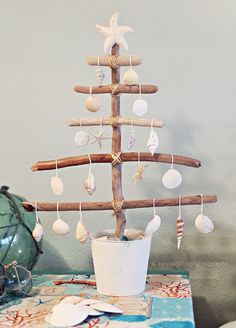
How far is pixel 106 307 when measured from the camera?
0.97 metres

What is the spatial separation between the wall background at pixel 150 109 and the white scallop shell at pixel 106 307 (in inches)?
12.9

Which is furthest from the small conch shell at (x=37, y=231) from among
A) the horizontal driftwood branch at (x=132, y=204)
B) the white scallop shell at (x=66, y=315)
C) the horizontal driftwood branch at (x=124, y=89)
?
the horizontal driftwood branch at (x=124, y=89)

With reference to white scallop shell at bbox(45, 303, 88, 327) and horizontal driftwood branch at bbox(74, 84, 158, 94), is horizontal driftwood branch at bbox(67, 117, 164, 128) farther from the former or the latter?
white scallop shell at bbox(45, 303, 88, 327)

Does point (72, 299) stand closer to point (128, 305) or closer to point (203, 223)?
point (128, 305)

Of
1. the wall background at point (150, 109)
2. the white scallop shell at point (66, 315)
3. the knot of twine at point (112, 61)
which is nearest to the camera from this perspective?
the white scallop shell at point (66, 315)

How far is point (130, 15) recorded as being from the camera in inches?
50.1

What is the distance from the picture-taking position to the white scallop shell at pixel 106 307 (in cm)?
96

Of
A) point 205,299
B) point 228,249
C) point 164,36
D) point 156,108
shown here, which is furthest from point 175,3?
point 205,299

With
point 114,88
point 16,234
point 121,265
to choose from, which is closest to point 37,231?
point 16,234

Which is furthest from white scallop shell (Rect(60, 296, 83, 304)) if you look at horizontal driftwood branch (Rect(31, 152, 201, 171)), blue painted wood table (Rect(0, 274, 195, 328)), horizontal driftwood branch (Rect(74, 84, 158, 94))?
horizontal driftwood branch (Rect(74, 84, 158, 94))

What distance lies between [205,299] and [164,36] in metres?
0.63

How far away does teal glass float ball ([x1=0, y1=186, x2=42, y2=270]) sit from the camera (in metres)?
1.10

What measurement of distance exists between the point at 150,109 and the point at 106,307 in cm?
50

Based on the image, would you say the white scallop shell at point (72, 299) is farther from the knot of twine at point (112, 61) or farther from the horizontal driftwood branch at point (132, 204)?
the knot of twine at point (112, 61)
